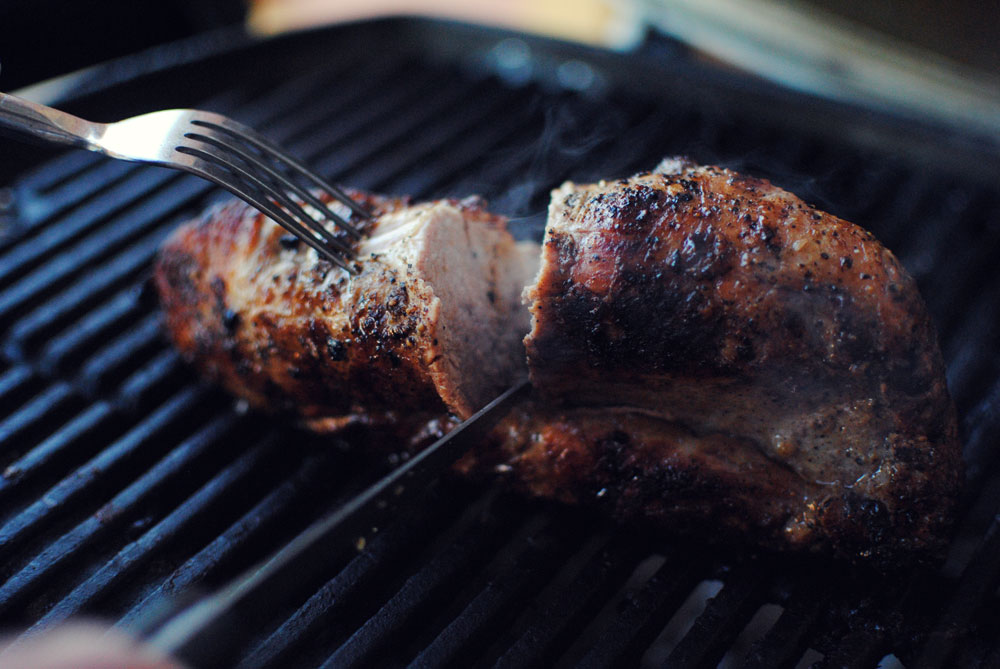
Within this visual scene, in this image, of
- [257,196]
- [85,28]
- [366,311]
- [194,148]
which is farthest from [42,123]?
[85,28]

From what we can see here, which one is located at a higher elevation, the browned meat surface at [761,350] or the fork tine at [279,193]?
the fork tine at [279,193]

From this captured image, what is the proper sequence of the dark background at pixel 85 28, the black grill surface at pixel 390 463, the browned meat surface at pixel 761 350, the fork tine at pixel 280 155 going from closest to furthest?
the browned meat surface at pixel 761 350
the black grill surface at pixel 390 463
the fork tine at pixel 280 155
the dark background at pixel 85 28

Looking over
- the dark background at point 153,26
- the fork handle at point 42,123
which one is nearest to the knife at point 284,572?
the fork handle at point 42,123

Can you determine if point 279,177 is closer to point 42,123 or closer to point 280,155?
point 280,155

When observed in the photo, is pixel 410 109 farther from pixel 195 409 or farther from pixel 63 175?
pixel 195 409

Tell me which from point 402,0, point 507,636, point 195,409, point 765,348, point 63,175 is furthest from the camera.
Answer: point 402,0

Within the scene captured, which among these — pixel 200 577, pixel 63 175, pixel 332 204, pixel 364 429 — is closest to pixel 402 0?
pixel 63 175

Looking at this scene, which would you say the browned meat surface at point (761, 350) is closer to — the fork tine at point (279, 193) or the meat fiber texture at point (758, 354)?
the meat fiber texture at point (758, 354)
